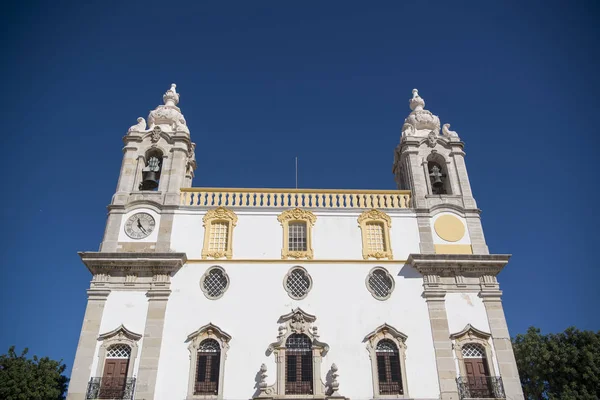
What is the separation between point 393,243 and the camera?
18516 mm

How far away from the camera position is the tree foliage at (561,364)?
22.7 meters

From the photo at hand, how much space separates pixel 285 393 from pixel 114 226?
29.7 feet

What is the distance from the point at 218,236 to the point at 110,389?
251 inches

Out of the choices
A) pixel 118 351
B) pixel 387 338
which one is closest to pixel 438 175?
pixel 387 338

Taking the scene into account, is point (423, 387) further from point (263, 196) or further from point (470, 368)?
point (263, 196)

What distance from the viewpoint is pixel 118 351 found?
16.1 metres

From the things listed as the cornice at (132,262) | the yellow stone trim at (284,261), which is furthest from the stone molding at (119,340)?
the yellow stone trim at (284,261)

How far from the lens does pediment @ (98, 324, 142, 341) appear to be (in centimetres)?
1605

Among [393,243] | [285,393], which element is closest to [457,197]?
[393,243]

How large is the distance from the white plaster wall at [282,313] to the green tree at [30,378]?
8117 mm

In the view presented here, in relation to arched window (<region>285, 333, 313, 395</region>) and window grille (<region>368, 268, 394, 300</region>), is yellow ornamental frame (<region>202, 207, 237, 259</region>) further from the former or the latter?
window grille (<region>368, 268, 394, 300</region>)

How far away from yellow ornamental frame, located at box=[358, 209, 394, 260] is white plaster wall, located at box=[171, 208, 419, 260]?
18 centimetres

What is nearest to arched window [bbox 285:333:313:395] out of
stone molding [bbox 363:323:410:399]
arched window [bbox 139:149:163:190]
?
stone molding [bbox 363:323:410:399]

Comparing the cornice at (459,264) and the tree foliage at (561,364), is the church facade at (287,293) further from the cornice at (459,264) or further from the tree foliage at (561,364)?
the tree foliage at (561,364)
